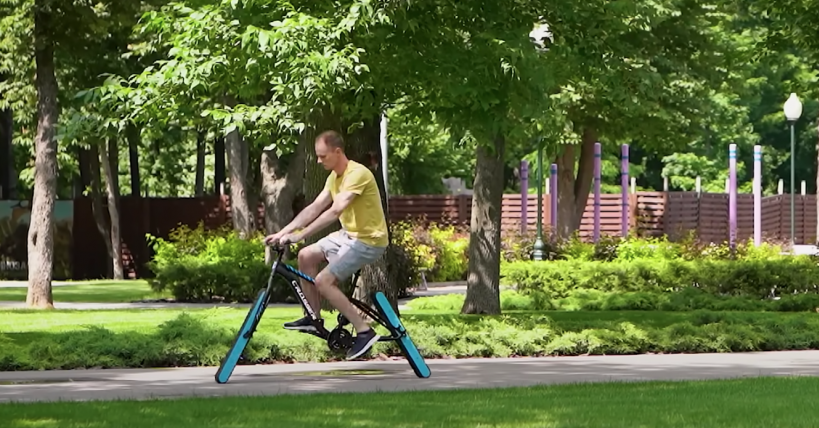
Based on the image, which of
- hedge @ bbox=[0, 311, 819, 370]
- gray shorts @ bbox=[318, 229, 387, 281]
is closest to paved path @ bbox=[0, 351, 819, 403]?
hedge @ bbox=[0, 311, 819, 370]

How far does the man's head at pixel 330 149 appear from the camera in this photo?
41.4 feet

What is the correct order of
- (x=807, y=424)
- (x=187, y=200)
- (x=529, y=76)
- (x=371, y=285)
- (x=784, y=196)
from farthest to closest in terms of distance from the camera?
(x=784, y=196)
(x=187, y=200)
(x=371, y=285)
(x=529, y=76)
(x=807, y=424)

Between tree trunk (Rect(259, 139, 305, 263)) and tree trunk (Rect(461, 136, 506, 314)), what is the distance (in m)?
13.1

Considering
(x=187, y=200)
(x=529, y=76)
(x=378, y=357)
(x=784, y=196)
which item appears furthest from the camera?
(x=784, y=196)

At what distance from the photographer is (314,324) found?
1283cm

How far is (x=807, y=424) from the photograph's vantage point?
9617mm

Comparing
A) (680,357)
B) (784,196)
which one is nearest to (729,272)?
(680,357)

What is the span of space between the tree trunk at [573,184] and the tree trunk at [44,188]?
18728 millimetres

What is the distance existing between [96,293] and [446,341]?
20.8 m

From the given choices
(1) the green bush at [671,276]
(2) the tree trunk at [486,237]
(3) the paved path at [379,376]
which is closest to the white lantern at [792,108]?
(1) the green bush at [671,276]

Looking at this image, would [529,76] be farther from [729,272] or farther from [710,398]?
[729,272]

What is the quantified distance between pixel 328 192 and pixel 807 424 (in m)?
4.55

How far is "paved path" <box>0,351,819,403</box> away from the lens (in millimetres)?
12195

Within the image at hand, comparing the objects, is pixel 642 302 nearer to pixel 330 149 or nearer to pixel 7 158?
pixel 330 149
